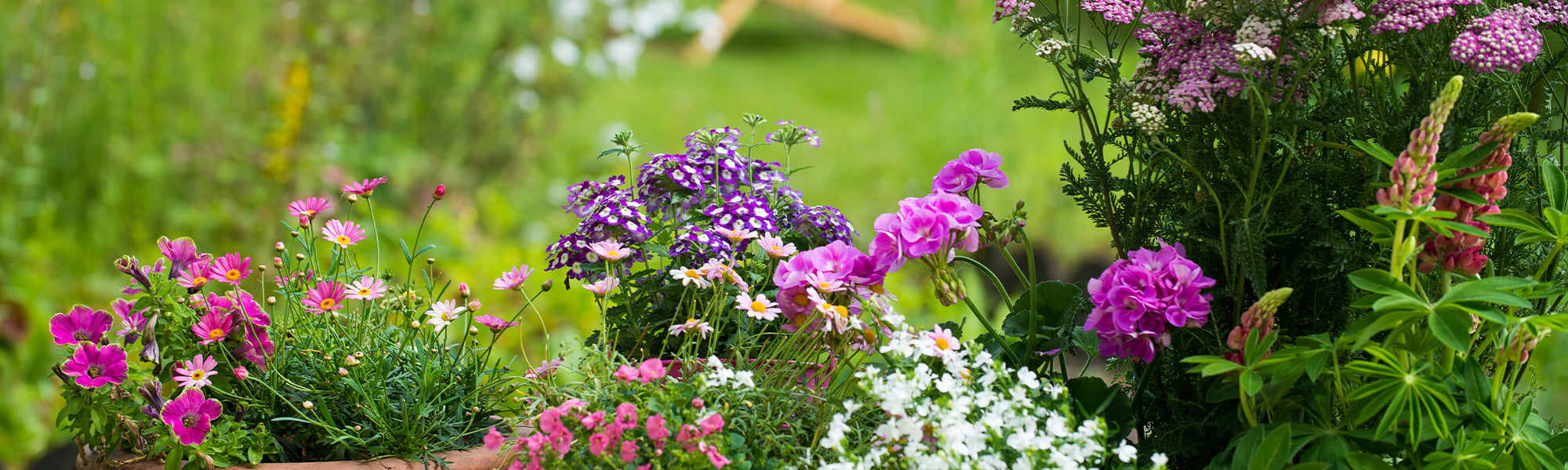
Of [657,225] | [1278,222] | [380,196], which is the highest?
[380,196]

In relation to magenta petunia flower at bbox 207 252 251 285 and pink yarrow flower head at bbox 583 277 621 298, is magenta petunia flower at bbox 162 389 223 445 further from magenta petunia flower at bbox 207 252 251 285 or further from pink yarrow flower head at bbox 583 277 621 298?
pink yarrow flower head at bbox 583 277 621 298

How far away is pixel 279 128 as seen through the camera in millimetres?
3637

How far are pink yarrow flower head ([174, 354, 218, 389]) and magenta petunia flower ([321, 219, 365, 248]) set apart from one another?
0.18 meters

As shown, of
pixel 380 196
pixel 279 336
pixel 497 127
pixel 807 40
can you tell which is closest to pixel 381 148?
pixel 380 196

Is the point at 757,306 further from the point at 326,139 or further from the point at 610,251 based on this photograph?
the point at 326,139

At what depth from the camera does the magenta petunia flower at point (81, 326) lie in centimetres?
116

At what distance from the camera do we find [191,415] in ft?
3.59

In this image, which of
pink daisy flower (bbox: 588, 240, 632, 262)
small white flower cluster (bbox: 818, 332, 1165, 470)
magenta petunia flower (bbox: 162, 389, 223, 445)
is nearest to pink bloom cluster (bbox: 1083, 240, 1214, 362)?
small white flower cluster (bbox: 818, 332, 1165, 470)

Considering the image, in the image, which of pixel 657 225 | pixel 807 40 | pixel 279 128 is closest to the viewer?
pixel 657 225

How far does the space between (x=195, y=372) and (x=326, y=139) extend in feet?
9.55

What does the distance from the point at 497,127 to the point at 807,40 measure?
18.0 feet

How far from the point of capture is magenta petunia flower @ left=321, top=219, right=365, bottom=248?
1.23 metres

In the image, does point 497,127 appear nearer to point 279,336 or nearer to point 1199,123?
point 279,336

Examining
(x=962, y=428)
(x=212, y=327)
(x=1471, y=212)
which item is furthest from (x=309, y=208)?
(x=1471, y=212)
